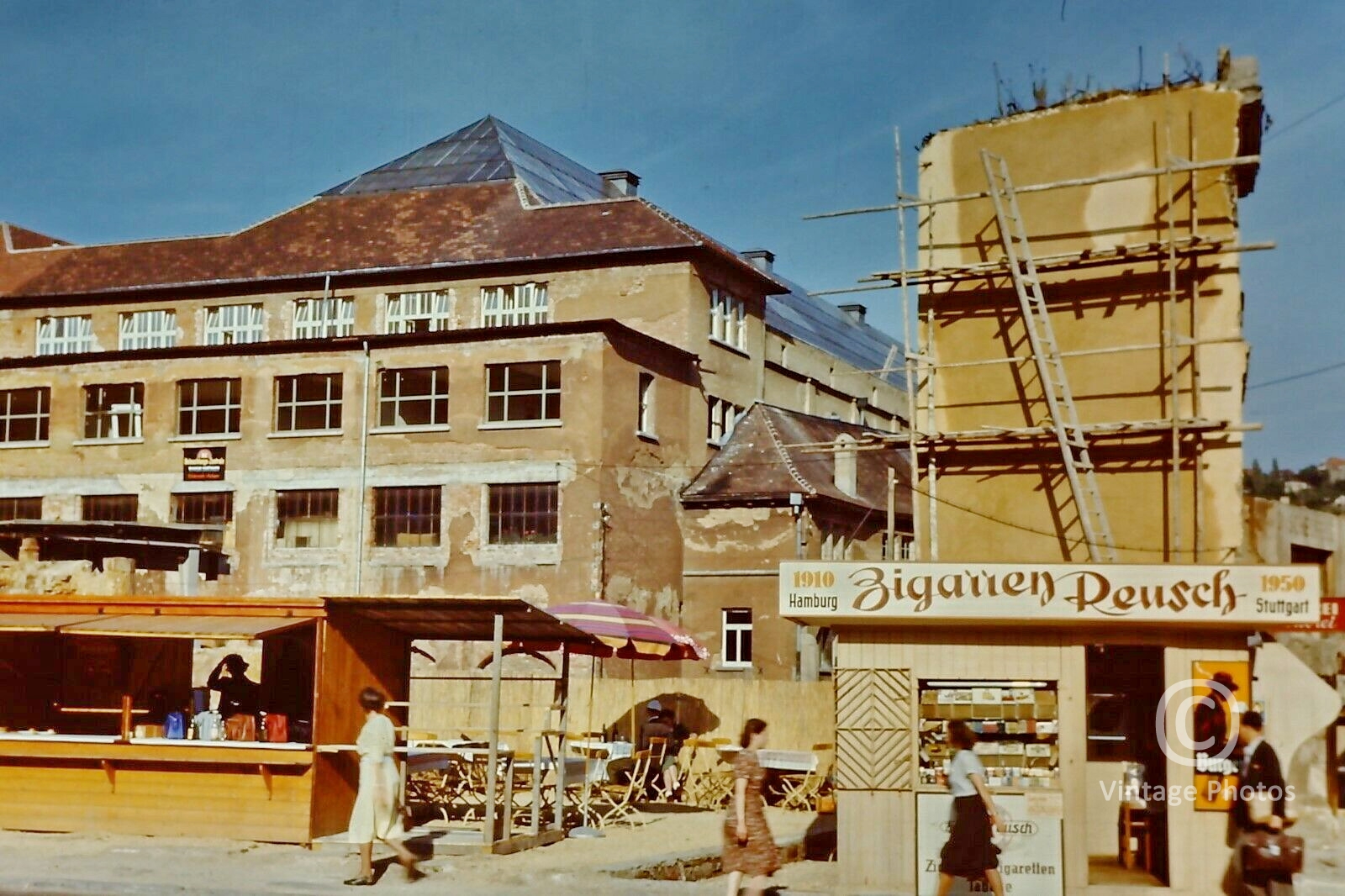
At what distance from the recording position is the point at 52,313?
4912 centimetres

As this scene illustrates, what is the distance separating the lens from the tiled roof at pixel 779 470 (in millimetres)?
39688

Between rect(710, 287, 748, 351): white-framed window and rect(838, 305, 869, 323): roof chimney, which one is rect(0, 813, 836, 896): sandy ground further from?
rect(838, 305, 869, 323): roof chimney

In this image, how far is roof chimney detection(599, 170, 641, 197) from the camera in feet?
171

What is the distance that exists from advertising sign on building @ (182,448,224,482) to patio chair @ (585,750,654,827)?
63.0 feet

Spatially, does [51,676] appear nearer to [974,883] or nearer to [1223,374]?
[974,883]

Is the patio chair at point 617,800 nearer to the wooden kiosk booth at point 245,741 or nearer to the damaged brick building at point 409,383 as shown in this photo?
the wooden kiosk booth at point 245,741

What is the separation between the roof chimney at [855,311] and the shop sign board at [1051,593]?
201 ft

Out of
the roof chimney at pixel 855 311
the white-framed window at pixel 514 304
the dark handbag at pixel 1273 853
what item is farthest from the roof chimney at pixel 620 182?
the dark handbag at pixel 1273 853

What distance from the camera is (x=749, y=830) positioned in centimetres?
1280

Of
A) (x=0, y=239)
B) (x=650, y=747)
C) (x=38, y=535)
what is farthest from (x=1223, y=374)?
(x=0, y=239)

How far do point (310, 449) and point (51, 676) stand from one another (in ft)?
63.3

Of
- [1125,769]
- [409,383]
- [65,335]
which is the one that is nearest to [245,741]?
[1125,769]

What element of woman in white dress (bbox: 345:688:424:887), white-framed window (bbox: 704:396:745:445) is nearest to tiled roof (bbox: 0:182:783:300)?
white-framed window (bbox: 704:396:745:445)

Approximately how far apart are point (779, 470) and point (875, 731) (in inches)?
976
